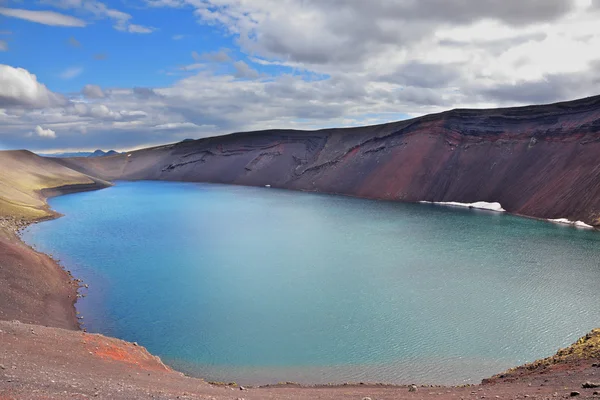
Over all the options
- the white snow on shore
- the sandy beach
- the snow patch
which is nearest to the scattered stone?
the sandy beach

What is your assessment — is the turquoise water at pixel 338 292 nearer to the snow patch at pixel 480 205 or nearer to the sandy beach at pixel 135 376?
the sandy beach at pixel 135 376

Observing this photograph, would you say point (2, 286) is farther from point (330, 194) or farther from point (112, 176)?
point (112, 176)

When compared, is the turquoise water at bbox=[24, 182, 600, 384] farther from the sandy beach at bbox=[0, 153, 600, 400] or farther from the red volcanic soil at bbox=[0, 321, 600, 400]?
the red volcanic soil at bbox=[0, 321, 600, 400]

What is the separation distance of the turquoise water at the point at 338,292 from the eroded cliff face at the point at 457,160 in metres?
8.42

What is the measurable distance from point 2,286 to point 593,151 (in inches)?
2257

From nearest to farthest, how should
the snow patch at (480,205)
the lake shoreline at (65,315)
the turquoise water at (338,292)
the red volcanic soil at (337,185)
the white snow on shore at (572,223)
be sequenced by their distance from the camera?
the red volcanic soil at (337,185), the lake shoreline at (65,315), the turquoise water at (338,292), the white snow on shore at (572,223), the snow patch at (480,205)

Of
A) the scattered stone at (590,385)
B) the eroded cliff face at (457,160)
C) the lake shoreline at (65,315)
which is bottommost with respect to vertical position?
the lake shoreline at (65,315)

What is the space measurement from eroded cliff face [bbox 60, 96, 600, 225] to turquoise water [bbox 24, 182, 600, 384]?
27.6 ft

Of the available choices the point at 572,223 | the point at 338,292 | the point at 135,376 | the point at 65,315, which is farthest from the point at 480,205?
the point at 135,376

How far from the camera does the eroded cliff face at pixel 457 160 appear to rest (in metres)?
52.9

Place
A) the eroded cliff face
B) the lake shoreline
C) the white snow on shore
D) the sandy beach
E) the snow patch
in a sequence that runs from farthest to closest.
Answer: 1. the snow patch
2. the eroded cliff face
3. the white snow on shore
4. the lake shoreline
5. the sandy beach

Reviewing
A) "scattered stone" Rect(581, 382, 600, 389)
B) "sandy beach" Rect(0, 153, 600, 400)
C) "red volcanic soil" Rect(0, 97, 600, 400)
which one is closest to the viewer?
"sandy beach" Rect(0, 153, 600, 400)

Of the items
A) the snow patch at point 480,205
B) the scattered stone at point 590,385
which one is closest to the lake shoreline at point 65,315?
the scattered stone at point 590,385

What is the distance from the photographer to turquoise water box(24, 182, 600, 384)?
18.5 m
